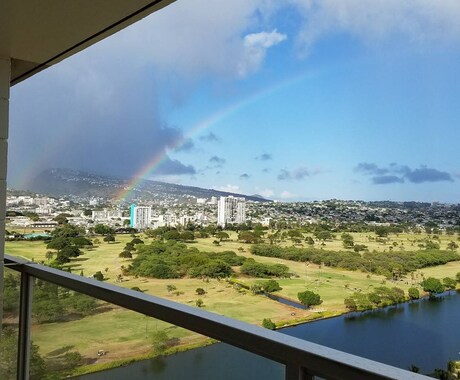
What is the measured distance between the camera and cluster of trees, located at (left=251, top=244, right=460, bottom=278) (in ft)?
17.9

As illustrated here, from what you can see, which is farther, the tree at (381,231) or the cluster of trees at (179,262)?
the cluster of trees at (179,262)

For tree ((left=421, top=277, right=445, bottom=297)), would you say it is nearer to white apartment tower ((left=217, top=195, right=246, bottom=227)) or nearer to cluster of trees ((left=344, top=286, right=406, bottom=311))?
cluster of trees ((left=344, top=286, right=406, bottom=311))

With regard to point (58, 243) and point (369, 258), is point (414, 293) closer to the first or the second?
point (369, 258)

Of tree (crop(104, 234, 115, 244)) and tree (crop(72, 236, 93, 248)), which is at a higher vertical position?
tree (crop(104, 234, 115, 244))

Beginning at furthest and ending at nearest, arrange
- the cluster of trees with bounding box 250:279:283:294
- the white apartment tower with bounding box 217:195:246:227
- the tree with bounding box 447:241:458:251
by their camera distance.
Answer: the white apartment tower with bounding box 217:195:246:227 → the cluster of trees with bounding box 250:279:283:294 → the tree with bounding box 447:241:458:251

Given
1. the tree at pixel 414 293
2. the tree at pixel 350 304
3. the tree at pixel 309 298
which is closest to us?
the tree at pixel 414 293

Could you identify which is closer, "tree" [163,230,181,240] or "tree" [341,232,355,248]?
"tree" [341,232,355,248]

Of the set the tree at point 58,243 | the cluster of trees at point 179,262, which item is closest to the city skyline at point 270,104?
the tree at point 58,243

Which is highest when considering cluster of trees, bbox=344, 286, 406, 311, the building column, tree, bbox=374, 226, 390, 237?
the building column

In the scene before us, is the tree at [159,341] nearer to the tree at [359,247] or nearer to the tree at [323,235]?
the tree at [359,247]

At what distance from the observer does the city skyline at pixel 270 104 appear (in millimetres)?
8617

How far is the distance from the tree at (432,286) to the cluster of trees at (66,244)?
7729 millimetres

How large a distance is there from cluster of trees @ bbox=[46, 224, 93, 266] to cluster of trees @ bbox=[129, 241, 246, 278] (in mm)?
1370

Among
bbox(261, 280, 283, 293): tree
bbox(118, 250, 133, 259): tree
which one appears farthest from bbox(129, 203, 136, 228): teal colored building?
bbox(261, 280, 283, 293): tree
